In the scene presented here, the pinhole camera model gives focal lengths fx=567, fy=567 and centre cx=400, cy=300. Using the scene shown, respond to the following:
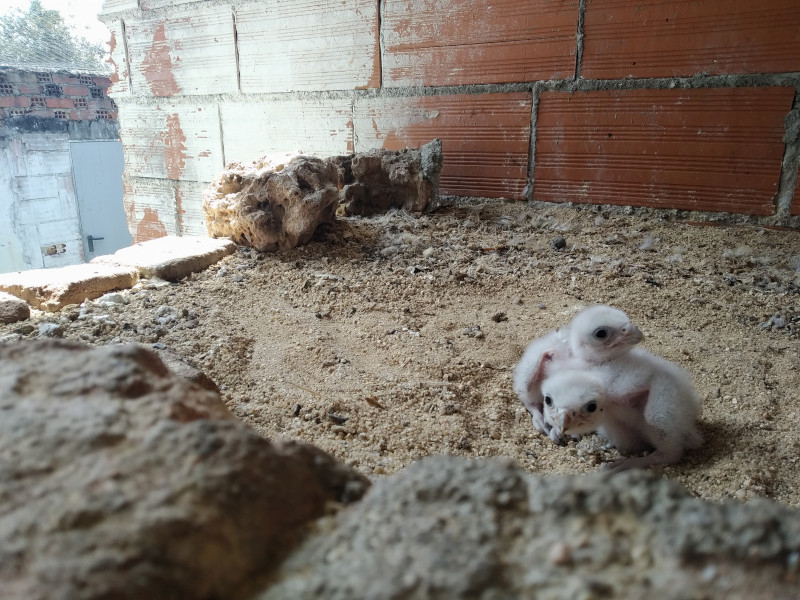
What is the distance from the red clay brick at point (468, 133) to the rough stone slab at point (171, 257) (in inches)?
67.4

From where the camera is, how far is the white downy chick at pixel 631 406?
184 centimetres

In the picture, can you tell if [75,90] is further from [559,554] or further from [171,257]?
[559,554]

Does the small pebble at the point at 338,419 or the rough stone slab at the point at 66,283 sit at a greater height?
the rough stone slab at the point at 66,283

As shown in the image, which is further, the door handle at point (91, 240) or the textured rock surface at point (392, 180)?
the door handle at point (91, 240)

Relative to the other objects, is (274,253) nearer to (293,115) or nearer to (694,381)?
(293,115)

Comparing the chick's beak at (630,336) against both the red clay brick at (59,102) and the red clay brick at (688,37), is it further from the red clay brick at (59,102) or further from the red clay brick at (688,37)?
the red clay brick at (59,102)

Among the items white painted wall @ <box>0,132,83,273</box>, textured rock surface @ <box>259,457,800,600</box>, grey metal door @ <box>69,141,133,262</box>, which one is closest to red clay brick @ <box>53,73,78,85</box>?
white painted wall @ <box>0,132,83,273</box>

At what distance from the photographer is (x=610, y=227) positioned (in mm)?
3711

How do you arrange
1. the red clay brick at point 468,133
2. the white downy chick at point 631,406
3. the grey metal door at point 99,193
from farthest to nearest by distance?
the grey metal door at point 99,193 < the red clay brick at point 468,133 < the white downy chick at point 631,406

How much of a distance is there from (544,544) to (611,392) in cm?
145

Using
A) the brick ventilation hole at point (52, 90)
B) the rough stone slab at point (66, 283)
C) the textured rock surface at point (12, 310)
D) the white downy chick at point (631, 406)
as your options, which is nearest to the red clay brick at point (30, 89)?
the brick ventilation hole at point (52, 90)

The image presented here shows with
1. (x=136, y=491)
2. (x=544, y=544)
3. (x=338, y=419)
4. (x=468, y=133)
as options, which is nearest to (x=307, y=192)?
(x=468, y=133)

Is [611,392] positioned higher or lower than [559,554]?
lower

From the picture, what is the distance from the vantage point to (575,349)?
224cm
